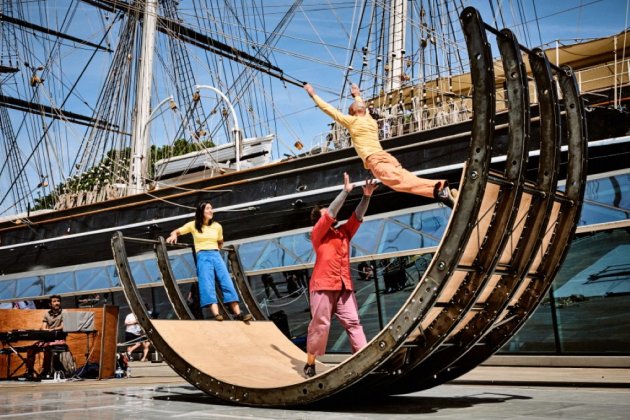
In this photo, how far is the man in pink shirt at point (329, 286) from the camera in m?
5.62

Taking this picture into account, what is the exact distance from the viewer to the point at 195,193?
15.5 metres

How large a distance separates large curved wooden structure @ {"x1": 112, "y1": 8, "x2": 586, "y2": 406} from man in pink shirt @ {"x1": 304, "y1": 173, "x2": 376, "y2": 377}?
434 mm

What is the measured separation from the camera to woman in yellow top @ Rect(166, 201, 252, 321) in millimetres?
7504

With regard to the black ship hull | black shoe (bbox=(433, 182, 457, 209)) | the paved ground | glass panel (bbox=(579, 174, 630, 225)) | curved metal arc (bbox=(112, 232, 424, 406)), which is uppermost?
the black ship hull

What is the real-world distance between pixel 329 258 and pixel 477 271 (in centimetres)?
132

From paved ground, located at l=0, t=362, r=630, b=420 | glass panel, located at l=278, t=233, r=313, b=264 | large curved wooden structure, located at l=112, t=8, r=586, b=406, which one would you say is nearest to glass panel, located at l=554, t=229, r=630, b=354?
paved ground, located at l=0, t=362, r=630, b=420

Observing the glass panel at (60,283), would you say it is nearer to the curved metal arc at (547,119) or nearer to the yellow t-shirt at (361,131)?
the yellow t-shirt at (361,131)

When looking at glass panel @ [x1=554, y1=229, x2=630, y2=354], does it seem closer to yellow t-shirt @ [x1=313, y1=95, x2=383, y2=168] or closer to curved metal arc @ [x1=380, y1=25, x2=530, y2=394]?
yellow t-shirt @ [x1=313, y1=95, x2=383, y2=168]

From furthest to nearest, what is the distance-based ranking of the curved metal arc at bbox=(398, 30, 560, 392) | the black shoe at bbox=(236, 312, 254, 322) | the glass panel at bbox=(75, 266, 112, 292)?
1. the glass panel at bbox=(75, 266, 112, 292)
2. the black shoe at bbox=(236, 312, 254, 322)
3. the curved metal arc at bbox=(398, 30, 560, 392)

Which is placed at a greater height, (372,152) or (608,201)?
(608,201)

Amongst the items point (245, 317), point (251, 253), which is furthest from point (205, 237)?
point (251, 253)

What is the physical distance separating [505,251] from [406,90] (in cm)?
1283

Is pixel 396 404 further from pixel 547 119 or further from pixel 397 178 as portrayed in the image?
pixel 547 119

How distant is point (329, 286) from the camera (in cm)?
565
